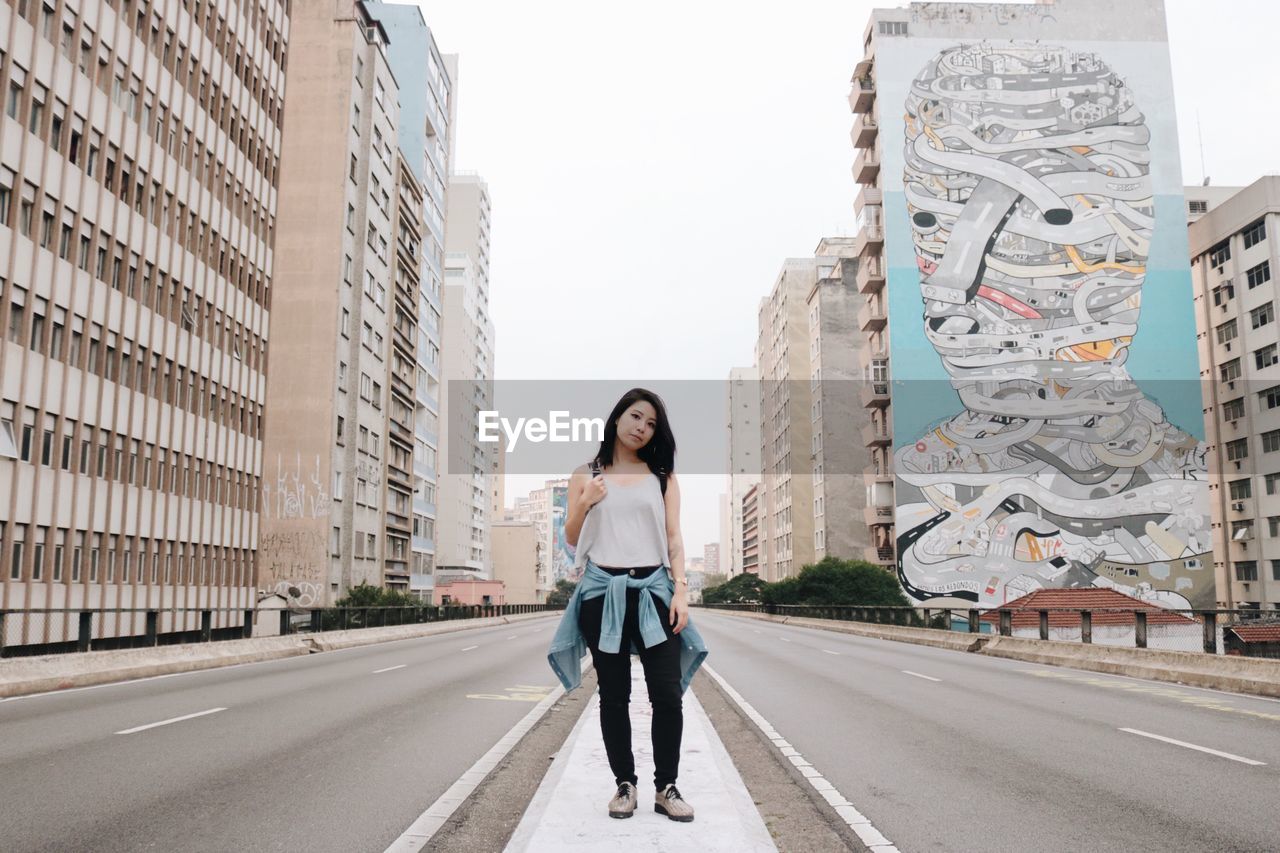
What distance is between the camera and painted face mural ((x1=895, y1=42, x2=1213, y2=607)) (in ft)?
211

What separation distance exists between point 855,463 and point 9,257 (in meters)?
77.7

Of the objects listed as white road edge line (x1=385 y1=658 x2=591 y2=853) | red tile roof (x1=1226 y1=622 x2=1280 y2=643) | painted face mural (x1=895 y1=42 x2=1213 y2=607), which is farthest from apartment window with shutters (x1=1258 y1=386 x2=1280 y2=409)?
white road edge line (x1=385 y1=658 x2=591 y2=853)

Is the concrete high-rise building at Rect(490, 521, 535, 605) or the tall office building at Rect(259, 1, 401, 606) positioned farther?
the concrete high-rise building at Rect(490, 521, 535, 605)

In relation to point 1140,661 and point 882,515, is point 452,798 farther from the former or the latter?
point 882,515

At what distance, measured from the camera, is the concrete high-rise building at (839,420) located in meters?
91.7

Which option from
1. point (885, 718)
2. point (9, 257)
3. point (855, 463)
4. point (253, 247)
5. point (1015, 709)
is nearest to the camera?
point (885, 718)

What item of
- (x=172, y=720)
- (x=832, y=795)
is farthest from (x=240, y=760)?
(x=832, y=795)

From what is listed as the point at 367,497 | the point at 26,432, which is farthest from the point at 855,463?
the point at 26,432

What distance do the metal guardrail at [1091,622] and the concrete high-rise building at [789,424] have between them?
105 ft

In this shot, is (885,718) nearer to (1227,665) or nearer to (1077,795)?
(1077,795)

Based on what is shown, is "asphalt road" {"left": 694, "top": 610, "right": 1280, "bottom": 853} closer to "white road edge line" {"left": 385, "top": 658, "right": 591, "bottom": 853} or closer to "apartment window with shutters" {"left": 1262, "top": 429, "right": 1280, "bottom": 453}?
"white road edge line" {"left": 385, "top": 658, "right": 591, "bottom": 853}

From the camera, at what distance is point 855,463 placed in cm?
9425

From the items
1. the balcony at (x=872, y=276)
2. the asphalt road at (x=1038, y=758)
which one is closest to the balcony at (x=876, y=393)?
the balcony at (x=872, y=276)

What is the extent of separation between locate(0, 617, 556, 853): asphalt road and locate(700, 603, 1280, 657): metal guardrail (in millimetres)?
11767
